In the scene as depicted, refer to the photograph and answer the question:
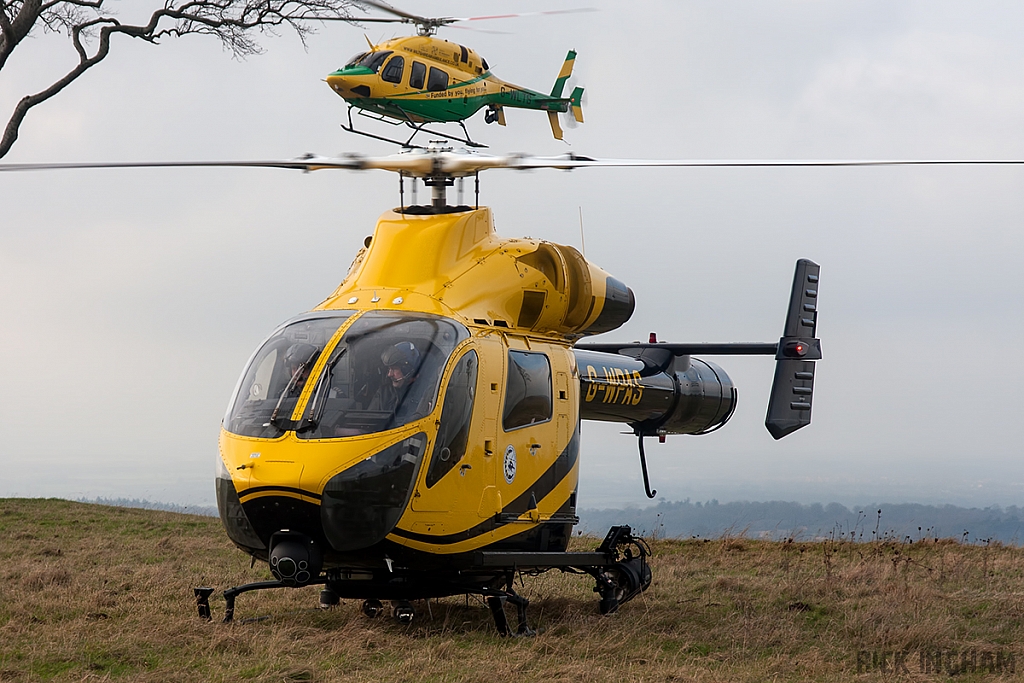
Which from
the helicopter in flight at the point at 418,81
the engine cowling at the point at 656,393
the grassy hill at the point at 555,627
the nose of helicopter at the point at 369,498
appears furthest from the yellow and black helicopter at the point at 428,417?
the helicopter in flight at the point at 418,81

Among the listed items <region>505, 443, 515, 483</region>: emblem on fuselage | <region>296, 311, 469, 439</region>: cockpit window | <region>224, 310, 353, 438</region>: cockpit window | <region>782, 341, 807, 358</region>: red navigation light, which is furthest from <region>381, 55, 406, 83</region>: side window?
<region>505, 443, 515, 483</region>: emblem on fuselage

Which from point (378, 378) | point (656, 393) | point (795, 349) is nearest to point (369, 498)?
point (378, 378)

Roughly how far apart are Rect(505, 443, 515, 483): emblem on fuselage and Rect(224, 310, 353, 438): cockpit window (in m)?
1.73

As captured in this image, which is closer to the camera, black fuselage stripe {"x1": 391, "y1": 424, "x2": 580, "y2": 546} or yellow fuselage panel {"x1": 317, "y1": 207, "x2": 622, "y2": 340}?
black fuselage stripe {"x1": 391, "y1": 424, "x2": 580, "y2": 546}

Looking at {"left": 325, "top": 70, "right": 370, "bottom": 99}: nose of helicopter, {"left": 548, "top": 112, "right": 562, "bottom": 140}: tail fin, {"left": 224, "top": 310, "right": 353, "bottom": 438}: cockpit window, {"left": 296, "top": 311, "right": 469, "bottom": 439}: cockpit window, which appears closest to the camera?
{"left": 296, "top": 311, "right": 469, "bottom": 439}: cockpit window

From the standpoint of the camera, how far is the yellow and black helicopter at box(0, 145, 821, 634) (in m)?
7.57

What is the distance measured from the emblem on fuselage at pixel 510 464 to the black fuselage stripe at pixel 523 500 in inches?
8.7

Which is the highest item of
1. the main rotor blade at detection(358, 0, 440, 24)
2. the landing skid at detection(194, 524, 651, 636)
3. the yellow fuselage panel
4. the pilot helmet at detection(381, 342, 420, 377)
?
the main rotor blade at detection(358, 0, 440, 24)

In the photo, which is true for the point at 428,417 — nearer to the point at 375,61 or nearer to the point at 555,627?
the point at 555,627

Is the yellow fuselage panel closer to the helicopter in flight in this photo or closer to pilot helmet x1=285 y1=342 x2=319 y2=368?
pilot helmet x1=285 y1=342 x2=319 y2=368

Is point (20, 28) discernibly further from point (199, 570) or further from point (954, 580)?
point (954, 580)

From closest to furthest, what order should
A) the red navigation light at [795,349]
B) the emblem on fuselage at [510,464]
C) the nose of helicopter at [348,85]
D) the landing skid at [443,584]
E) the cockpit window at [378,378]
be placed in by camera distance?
1. the cockpit window at [378,378]
2. the landing skid at [443,584]
3. the emblem on fuselage at [510,464]
4. the red navigation light at [795,349]
5. the nose of helicopter at [348,85]

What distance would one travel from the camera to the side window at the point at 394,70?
61.8ft

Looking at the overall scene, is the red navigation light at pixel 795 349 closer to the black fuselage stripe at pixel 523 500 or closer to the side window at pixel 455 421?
the black fuselage stripe at pixel 523 500
